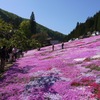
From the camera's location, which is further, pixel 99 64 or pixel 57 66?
pixel 57 66

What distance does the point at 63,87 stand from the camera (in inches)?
996

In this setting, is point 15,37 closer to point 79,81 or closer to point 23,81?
point 23,81

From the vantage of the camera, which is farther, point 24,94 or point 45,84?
point 45,84

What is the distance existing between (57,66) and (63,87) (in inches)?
427

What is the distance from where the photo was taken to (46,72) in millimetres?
32938

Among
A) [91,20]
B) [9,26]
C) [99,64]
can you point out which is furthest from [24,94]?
[91,20]

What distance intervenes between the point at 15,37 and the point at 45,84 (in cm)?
544

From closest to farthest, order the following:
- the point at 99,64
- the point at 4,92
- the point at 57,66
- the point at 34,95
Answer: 1. the point at 34,95
2. the point at 4,92
3. the point at 99,64
4. the point at 57,66

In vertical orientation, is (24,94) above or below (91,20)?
below

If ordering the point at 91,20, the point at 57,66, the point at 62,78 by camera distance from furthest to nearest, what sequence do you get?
1. the point at 91,20
2. the point at 57,66
3. the point at 62,78

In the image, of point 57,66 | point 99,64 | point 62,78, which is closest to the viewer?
point 62,78

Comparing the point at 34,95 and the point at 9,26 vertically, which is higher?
the point at 9,26

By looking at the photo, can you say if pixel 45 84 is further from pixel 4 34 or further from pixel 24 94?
pixel 4 34

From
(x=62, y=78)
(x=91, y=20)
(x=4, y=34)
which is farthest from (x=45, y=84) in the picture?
(x=91, y=20)
